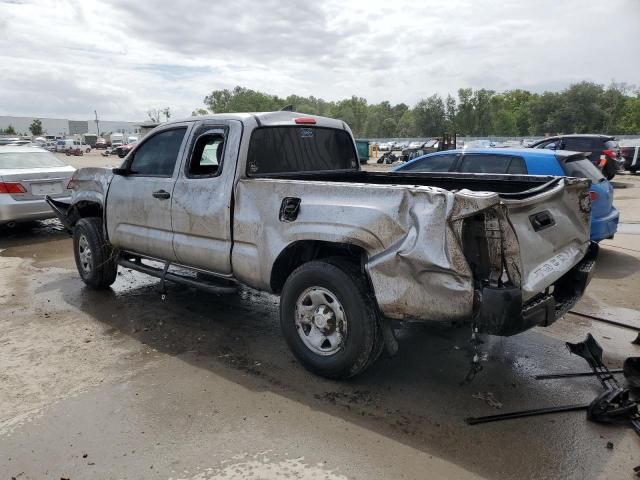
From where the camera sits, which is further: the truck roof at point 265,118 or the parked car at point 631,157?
the parked car at point 631,157

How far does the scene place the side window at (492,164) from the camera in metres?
6.80

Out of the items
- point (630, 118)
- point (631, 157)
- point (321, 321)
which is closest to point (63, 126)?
point (630, 118)

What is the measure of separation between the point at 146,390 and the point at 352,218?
197 cm

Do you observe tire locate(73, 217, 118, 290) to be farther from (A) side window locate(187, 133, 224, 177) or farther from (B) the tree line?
(B) the tree line

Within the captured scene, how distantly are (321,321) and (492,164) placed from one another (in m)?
4.28

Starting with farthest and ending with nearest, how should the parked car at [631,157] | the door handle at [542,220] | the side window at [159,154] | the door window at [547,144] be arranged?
the parked car at [631,157] → the door window at [547,144] → the side window at [159,154] → the door handle at [542,220]

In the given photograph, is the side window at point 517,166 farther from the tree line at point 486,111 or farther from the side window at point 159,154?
the tree line at point 486,111

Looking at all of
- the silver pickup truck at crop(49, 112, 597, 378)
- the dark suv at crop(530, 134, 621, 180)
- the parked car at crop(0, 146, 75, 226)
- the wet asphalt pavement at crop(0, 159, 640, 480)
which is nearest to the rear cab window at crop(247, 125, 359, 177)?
the silver pickup truck at crop(49, 112, 597, 378)

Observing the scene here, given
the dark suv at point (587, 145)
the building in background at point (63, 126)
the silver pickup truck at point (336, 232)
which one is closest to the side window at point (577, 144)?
the dark suv at point (587, 145)

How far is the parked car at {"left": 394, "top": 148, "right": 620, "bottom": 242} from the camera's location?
6.54 metres

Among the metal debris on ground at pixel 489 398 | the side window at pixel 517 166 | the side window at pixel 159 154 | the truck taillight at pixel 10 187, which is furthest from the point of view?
the truck taillight at pixel 10 187

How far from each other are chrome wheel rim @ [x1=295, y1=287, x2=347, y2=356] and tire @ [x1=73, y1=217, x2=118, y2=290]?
315cm

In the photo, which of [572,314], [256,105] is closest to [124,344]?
[572,314]

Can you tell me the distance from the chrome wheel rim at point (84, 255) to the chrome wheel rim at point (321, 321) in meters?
3.42
